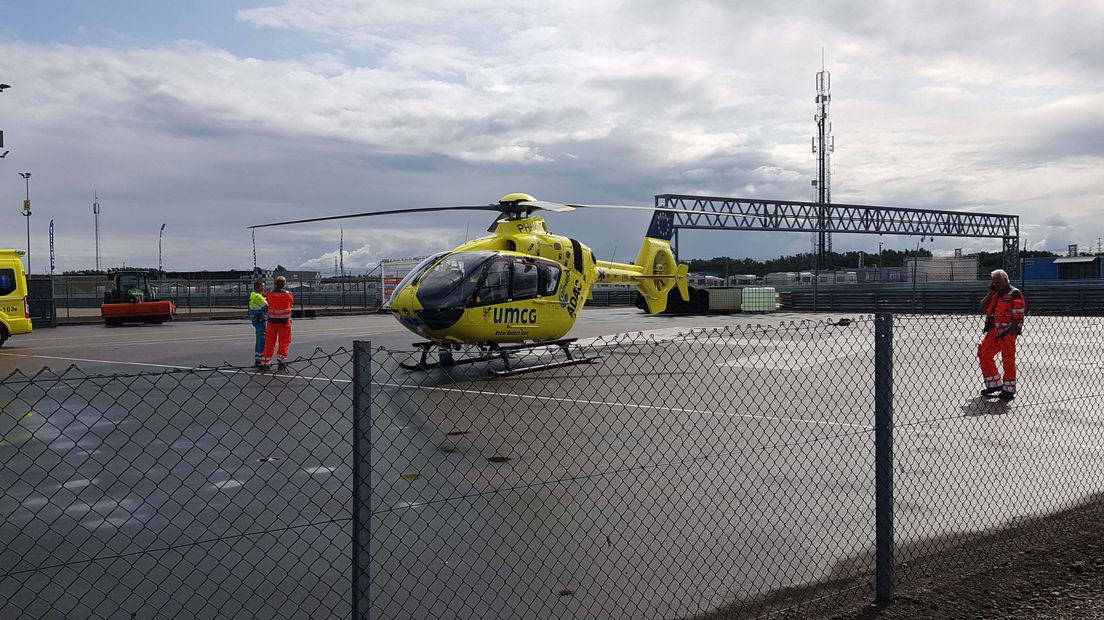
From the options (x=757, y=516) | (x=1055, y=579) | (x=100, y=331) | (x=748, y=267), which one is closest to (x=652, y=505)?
(x=757, y=516)

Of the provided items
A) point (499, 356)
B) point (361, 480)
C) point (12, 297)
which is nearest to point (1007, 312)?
point (499, 356)

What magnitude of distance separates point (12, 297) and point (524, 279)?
1404 cm

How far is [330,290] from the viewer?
65812mm

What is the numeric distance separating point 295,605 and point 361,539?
4.76 ft

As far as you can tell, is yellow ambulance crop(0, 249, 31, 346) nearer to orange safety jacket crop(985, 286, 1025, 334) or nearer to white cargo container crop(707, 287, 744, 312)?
orange safety jacket crop(985, 286, 1025, 334)

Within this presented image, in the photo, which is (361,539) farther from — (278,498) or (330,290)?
(330,290)

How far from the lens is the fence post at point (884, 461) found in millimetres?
4312

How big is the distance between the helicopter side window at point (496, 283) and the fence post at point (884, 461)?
395 inches

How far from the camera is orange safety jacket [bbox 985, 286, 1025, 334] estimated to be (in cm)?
1091

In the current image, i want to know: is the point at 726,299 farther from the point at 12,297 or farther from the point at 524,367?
the point at 12,297

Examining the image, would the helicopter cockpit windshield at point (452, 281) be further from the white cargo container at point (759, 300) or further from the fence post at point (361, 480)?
the white cargo container at point (759, 300)

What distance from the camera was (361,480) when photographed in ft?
10.5

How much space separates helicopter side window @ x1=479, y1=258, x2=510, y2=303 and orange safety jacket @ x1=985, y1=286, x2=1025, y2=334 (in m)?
7.30

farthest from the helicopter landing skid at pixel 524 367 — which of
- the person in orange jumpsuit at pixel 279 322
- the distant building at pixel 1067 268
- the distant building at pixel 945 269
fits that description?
the distant building at pixel 1067 268
